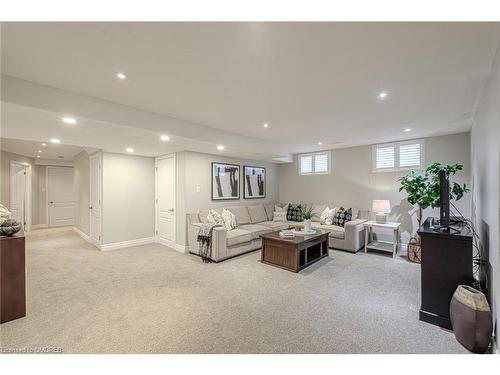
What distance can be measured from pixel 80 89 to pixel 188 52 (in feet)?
4.77

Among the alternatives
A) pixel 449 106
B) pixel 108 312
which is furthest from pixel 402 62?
pixel 108 312

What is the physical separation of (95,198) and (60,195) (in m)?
4.38

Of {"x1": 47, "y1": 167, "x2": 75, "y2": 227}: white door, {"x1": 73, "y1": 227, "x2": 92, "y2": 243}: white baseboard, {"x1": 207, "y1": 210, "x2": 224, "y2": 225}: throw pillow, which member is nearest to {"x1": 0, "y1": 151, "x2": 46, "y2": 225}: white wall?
{"x1": 47, "y1": 167, "x2": 75, "y2": 227}: white door

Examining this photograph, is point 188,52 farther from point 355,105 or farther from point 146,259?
point 146,259

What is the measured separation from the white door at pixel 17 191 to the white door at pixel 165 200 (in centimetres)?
440

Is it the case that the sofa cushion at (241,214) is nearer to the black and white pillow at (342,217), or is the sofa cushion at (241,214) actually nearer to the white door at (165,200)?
the white door at (165,200)

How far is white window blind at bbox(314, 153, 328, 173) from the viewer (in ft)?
20.9

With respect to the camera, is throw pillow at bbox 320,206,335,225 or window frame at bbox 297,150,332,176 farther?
window frame at bbox 297,150,332,176

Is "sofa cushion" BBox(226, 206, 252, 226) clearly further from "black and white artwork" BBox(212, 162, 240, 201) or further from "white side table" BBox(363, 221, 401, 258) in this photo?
"white side table" BBox(363, 221, 401, 258)

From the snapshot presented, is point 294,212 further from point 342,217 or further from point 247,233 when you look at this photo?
point 247,233

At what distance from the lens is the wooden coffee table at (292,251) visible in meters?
3.70

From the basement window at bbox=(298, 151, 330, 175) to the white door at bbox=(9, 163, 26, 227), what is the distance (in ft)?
27.1

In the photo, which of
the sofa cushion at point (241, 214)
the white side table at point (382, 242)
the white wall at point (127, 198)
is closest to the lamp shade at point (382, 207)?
the white side table at point (382, 242)

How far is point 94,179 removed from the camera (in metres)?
5.39
